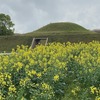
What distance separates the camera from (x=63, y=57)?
12.9 meters

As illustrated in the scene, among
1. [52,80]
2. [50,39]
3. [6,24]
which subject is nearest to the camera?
[52,80]

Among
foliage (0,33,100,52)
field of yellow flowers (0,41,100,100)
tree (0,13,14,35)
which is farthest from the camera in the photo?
tree (0,13,14,35)

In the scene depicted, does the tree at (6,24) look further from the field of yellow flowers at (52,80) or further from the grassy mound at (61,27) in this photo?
the field of yellow flowers at (52,80)

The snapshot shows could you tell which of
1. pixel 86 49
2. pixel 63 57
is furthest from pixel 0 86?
pixel 86 49

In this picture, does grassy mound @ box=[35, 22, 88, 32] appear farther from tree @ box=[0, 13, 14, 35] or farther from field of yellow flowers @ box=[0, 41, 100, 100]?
field of yellow flowers @ box=[0, 41, 100, 100]

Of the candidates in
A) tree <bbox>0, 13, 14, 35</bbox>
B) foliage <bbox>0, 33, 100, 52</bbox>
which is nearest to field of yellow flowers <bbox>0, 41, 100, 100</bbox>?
foliage <bbox>0, 33, 100, 52</bbox>

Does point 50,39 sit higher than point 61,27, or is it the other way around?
point 61,27

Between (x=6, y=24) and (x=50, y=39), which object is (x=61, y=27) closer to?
(x=6, y=24)

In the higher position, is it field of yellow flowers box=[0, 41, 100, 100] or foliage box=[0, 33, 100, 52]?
field of yellow flowers box=[0, 41, 100, 100]

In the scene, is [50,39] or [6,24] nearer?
[50,39]

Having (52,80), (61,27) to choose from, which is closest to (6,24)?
(61,27)

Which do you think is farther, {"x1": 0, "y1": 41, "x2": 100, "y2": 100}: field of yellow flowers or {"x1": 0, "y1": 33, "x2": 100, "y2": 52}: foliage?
{"x1": 0, "y1": 33, "x2": 100, "y2": 52}: foliage

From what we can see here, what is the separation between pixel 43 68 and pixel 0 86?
6.42 ft

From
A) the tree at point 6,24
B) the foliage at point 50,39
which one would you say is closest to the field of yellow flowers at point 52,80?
the foliage at point 50,39
